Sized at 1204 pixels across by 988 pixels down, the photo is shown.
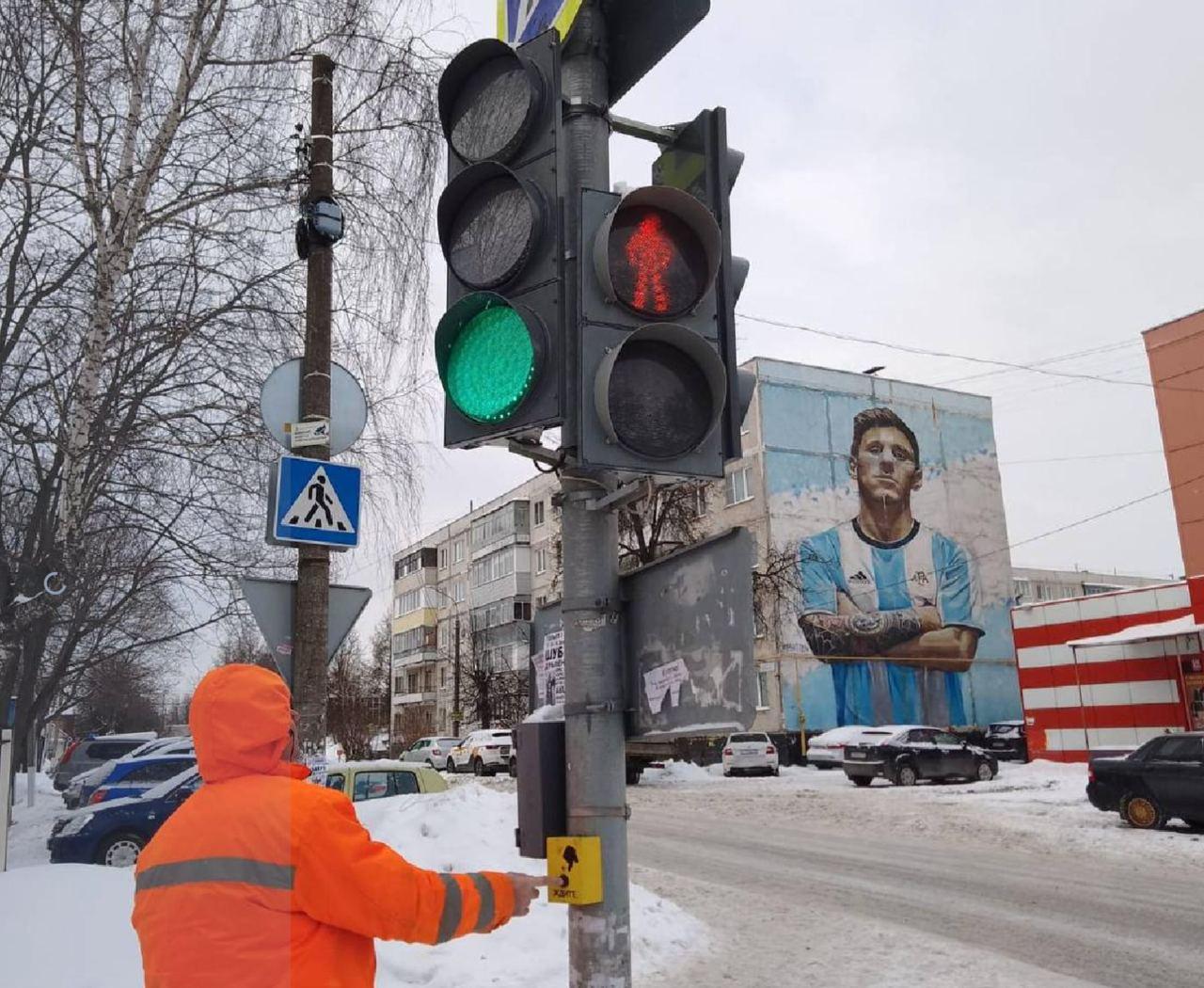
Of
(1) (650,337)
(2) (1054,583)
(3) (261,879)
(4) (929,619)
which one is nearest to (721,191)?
(1) (650,337)

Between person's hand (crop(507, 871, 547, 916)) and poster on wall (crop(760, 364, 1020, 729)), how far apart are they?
3439cm

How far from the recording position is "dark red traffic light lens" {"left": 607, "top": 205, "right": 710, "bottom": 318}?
8.86 ft

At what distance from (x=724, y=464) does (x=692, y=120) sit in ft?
3.69

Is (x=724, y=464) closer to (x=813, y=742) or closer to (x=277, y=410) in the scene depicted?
(x=277, y=410)

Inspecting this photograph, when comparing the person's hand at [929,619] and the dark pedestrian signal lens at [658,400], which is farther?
the person's hand at [929,619]

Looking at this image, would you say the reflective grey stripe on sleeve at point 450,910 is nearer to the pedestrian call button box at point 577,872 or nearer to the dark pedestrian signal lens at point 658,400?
the pedestrian call button box at point 577,872

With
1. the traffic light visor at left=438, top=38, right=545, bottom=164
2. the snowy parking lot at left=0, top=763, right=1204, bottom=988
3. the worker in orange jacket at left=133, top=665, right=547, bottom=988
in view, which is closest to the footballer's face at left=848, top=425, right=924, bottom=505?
the snowy parking lot at left=0, top=763, right=1204, bottom=988

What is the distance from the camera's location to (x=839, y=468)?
41.3m

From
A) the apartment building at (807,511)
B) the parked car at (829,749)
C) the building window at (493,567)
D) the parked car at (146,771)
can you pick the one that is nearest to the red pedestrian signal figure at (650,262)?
the parked car at (146,771)

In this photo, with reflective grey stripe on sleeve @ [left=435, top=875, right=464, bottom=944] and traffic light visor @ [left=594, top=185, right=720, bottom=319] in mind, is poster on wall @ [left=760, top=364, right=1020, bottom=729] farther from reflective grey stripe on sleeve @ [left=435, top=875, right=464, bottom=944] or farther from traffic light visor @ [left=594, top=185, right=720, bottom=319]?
reflective grey stripe on sleeve @ [left=435, top=875, right=464, bottom=944]

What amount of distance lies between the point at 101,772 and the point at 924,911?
20479 millimetres

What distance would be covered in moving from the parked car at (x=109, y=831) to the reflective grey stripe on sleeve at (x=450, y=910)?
43.6 ft

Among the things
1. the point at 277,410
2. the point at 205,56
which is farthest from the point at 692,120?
the point at 205,56

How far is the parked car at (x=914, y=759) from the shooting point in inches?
991
